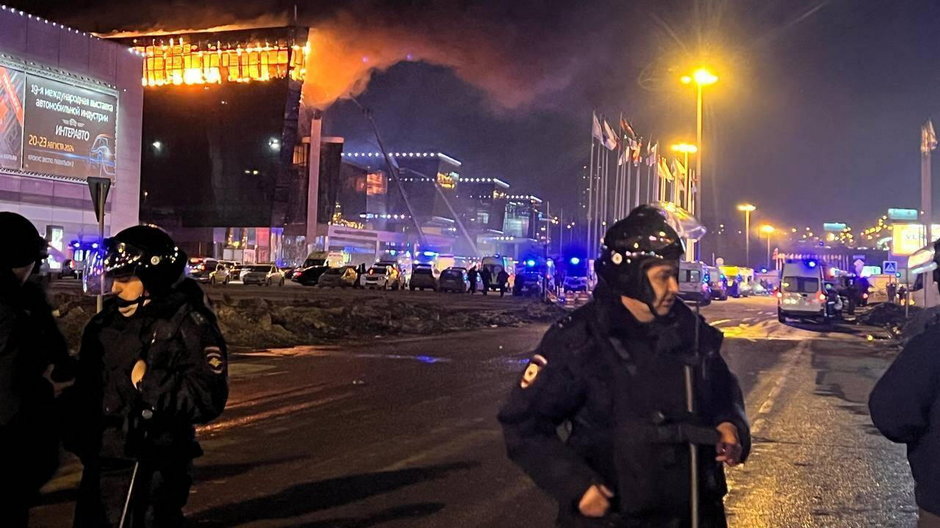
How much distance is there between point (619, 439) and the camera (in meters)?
2.33

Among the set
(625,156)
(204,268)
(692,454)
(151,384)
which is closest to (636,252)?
(692,454)

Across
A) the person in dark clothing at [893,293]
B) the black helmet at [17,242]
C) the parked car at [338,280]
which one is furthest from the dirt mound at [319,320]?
the person in dark clothing at [893,293]

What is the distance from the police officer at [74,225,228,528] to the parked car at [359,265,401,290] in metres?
44.3

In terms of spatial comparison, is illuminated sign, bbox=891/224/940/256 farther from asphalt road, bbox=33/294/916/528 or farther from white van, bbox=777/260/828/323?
asphalt road, bbox=33/294/916/528

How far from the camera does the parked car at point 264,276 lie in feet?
162

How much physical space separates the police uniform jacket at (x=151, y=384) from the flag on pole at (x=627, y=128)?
49903mm

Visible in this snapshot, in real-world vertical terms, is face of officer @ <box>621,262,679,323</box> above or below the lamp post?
below

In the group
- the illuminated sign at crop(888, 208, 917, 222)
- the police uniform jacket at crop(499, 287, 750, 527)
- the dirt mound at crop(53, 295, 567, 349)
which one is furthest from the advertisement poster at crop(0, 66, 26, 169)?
the illuminated sign at crop(888, 208, 917, 222)

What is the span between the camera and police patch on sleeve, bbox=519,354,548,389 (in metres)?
2.47

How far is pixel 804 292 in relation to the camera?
31.9 metres

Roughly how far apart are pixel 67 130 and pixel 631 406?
1861 inches

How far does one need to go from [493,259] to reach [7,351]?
64.4m

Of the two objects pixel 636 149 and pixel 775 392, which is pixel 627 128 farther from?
pixel 775 392

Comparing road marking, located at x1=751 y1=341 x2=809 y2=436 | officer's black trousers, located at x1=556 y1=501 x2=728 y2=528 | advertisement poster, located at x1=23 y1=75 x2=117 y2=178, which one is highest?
advertisement poster, located at x1=23 y1=75 x2=117 y2=178
